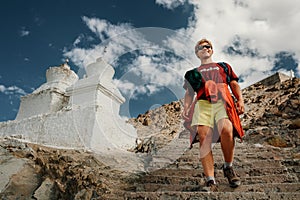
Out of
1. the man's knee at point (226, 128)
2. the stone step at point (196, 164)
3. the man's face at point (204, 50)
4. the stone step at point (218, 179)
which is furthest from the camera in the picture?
the stone step at point (196, 164)

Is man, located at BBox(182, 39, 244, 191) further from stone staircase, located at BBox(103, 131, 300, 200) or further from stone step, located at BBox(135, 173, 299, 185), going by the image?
stone step, located at BBox(135, 173, 299, 185)

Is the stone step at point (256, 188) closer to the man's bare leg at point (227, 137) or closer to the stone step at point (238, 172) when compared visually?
the man's bare leg at point (227, 137)

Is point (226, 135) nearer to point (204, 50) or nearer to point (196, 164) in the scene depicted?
point (204, 50)

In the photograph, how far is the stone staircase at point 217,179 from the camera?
307cm

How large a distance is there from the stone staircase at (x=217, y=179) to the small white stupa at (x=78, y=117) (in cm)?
455

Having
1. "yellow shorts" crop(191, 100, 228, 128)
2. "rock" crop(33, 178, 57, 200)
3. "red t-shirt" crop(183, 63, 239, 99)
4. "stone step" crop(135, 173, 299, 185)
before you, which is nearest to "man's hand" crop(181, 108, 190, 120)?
"yellow shorts" crop(191, 100, 228, 128)

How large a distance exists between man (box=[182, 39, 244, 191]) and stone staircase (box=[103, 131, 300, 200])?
0.26 m

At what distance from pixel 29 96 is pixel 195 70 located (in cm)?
1148

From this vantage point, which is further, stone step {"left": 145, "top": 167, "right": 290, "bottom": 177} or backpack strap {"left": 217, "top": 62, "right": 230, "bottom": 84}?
stone step {"left": 145, "top": 167, "right": 290, "bottom": 177}

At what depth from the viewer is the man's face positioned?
360 centimetres

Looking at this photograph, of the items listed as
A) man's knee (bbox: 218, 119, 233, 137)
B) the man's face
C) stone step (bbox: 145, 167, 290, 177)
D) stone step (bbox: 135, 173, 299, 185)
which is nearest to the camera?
man's knee (bbox: 218, 119, 233, 137)

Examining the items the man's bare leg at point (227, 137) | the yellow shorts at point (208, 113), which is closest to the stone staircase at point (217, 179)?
the man's bare leg at point (227, 137)

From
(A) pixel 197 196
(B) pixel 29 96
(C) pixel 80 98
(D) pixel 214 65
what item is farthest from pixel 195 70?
(B) pixel 29 96

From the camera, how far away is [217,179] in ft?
12.2
